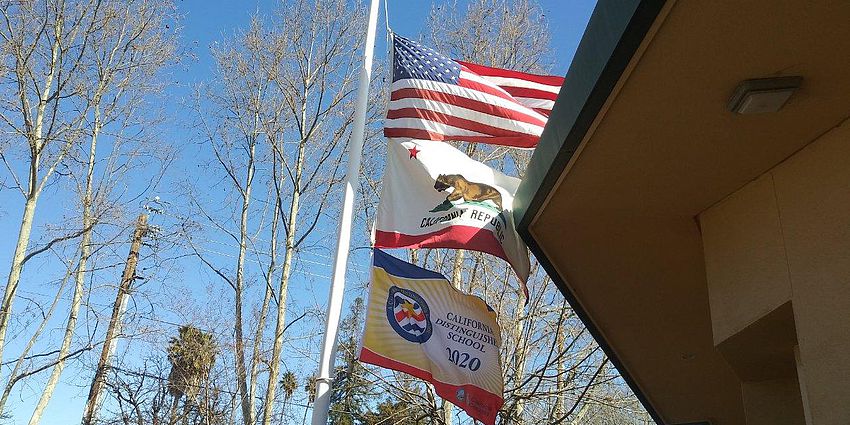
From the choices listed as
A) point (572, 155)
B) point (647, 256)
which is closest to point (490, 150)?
point (647, 256)

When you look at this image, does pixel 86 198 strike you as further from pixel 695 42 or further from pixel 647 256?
pixel 695 42

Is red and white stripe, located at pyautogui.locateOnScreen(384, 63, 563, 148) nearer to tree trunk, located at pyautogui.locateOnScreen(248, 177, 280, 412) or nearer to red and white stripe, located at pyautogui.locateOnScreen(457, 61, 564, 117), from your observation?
red and white stripe, located at pyautogui.locateOnScreen(457, 61, 564, 117)

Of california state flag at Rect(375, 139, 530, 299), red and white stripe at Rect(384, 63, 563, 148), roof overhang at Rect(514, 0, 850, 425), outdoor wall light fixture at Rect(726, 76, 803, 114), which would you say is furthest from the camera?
red and white stripe at Rect(384, 63, 563, 148)

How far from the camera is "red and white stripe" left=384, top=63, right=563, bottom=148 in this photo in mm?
7258

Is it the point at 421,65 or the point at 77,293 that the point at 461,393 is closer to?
the point at 421,65

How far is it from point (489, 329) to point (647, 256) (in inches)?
65.6

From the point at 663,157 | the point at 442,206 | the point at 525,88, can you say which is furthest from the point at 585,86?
the point at 525,88

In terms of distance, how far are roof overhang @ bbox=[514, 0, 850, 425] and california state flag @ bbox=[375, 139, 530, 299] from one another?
617 millimetres

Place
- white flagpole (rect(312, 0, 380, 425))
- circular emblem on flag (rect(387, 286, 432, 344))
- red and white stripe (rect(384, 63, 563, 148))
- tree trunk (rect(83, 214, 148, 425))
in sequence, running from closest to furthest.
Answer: white flagpole (rect(312, 0, 380, 425)) → circular emblem on flag (rect(387, 286, 432, 344)) → red and white stripe (rect(384, 63, 563, 148)) → tree trunk (rect(83, 214, 148, 425))

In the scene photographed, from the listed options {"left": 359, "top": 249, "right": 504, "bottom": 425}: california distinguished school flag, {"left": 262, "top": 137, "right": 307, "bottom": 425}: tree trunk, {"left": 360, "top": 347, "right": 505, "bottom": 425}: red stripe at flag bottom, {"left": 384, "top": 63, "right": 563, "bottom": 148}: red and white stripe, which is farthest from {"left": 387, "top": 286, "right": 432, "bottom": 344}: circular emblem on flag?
{"left": 262, "top": 137, "right": 307, "bottom": 425}: tree trunk

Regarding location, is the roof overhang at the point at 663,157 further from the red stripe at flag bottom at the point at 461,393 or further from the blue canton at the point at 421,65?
the blue canton at the point at 421,65

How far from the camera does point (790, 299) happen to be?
4.36 meters

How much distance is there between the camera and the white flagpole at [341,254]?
562 cm

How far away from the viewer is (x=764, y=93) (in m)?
3.89
